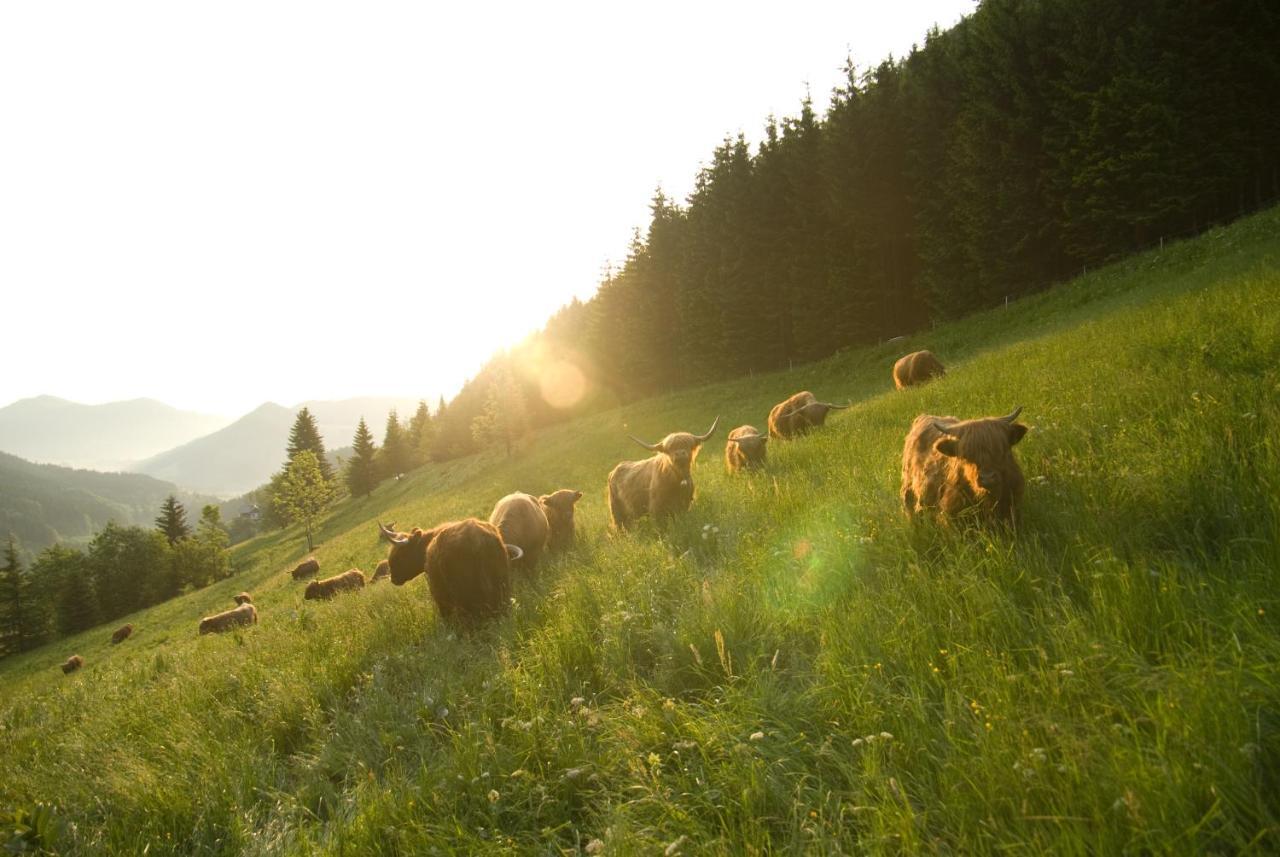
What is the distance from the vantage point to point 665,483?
32.6ft

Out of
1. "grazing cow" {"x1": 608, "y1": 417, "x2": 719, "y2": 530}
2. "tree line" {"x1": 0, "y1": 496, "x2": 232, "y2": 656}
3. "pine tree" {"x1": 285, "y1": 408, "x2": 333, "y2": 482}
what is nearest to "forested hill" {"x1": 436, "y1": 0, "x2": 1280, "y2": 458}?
"grazing cow" {"x1": 608, "y1": 417, "x2": 719, "y2": 530}

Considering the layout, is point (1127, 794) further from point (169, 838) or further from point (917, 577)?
point (169, 838)

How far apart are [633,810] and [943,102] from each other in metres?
46.1

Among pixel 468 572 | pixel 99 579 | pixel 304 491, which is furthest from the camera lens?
pixel 99 579

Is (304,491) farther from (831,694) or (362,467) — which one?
(831,694)

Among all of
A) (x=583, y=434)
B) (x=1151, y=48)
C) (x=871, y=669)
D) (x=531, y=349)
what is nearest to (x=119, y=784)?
(x=871, y=669)

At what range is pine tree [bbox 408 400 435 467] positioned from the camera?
9062 centimetres

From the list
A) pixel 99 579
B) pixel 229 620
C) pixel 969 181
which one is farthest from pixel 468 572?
pixel 99 579

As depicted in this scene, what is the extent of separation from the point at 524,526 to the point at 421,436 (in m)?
92.3

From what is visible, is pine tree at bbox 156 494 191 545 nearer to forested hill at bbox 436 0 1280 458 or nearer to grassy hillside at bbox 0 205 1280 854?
forested hill at bbox 436 0 1280 458

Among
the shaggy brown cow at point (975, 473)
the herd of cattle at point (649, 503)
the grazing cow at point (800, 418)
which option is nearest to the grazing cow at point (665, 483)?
the herd of cattle at point (649, 503)

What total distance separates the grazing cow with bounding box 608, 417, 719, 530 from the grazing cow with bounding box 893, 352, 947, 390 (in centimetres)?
1168

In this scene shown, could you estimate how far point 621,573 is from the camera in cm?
629

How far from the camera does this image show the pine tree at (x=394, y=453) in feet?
299
